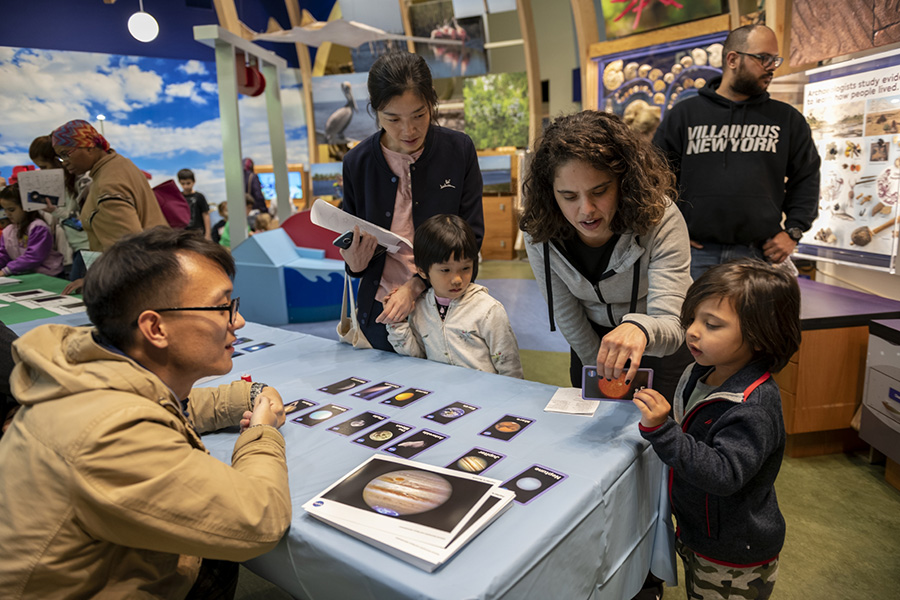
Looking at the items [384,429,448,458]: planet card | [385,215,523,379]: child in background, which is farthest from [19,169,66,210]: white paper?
[384,429,448,458]: planet card

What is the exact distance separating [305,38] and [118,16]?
2984 mm

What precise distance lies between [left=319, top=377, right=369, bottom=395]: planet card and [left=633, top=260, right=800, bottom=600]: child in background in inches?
37.2

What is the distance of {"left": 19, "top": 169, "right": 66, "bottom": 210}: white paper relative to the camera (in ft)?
11.9

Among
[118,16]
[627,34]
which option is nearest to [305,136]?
[118,16]

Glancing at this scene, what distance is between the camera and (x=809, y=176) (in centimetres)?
268

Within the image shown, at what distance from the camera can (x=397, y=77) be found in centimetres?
188

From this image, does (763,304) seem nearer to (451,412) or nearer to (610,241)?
(610,241)

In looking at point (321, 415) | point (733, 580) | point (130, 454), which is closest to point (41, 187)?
point (321, 415)

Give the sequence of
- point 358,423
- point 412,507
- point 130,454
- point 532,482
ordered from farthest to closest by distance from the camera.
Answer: point 358,423 → point 532,482 → point 412,507 → point 130,454

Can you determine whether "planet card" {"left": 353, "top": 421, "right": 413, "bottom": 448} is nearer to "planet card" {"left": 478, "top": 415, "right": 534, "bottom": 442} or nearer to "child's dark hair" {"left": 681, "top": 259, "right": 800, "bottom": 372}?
"planet card" {"left": 478, "top": 415, "right": 534, "bottom": 442}

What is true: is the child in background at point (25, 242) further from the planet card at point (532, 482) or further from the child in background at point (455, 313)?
the planet card at point (532, 482)

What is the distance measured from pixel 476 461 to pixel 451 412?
306 millimetres

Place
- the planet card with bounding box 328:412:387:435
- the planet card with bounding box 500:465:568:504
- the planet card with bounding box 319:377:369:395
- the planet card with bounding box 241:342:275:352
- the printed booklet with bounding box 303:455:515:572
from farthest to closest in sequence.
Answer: the planet card with bounding box 241:342:275:352 < the planet card with bounding box 319:377:369:395 < the planet card with bounding box 328:412:387:435 < the planet card with bounding box 500:465:568:504 < the printed booklet with bounding box 303:455:515:572

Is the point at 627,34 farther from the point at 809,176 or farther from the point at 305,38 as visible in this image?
the point at 305,38
